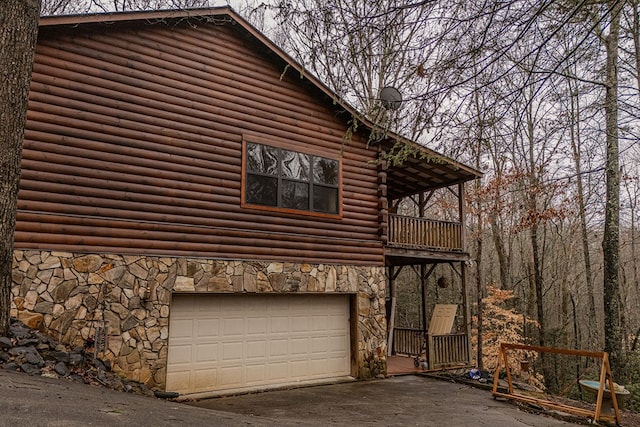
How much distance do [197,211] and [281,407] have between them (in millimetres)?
3546

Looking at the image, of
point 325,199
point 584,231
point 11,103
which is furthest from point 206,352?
point 584,231

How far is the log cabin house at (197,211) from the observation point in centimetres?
696

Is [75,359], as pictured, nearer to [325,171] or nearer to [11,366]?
[11,366]

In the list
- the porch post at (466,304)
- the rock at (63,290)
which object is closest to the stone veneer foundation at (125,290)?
the rock at (63,290)

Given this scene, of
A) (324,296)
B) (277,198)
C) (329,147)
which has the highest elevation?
(329,147)

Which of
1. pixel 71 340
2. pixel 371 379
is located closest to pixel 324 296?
pixel 371 379

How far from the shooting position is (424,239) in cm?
1147

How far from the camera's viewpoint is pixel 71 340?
674 centimetres

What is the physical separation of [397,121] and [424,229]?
6388mm

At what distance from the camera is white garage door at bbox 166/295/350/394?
26.5 ft

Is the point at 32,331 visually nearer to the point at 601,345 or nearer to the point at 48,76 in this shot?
the point at 48,76

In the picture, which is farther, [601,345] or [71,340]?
[601,345]

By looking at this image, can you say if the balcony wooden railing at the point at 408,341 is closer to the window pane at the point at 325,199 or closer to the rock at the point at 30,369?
the window pane at the point at 325,199

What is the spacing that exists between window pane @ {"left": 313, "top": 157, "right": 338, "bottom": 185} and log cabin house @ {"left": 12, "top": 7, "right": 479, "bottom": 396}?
0.03m
